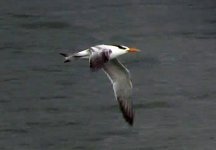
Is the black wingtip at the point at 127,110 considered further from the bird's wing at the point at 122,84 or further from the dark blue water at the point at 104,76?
the dark blue water at the point at 104,76

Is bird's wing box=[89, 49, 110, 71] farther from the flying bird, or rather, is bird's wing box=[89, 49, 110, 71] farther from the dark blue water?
the dark blue water

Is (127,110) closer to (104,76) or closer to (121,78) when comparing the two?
(121,78)

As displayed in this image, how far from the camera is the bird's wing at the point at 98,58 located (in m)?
9.32

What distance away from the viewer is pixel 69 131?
11141mm

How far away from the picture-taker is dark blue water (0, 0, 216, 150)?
1105cm

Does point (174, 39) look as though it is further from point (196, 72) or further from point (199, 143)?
point (199, 143)

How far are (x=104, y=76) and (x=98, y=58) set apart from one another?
3.81 metres

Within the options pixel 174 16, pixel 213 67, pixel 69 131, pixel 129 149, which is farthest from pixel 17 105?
pixel 174 16

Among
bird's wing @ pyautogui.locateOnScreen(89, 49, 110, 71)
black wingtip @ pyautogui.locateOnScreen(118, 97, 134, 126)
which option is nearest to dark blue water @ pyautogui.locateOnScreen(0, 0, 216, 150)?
black wingtip @ pyautogui.locateOnScreen(118, 97, 134, 126)

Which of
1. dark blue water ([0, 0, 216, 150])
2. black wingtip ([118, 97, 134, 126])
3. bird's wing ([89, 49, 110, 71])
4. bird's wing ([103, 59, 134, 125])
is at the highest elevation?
bird's wing ([89, 49, 110, 71])

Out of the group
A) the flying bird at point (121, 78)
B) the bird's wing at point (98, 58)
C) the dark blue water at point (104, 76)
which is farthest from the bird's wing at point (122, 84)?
the dark blue water at point (104, 76)

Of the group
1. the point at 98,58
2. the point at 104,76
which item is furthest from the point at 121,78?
the point at 104,76

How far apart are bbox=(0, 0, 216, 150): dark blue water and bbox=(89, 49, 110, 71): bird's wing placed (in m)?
1.30

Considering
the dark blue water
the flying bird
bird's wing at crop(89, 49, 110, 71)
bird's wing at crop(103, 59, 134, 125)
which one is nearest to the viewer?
bird's wing at crop(89, 49, 110, 71)
